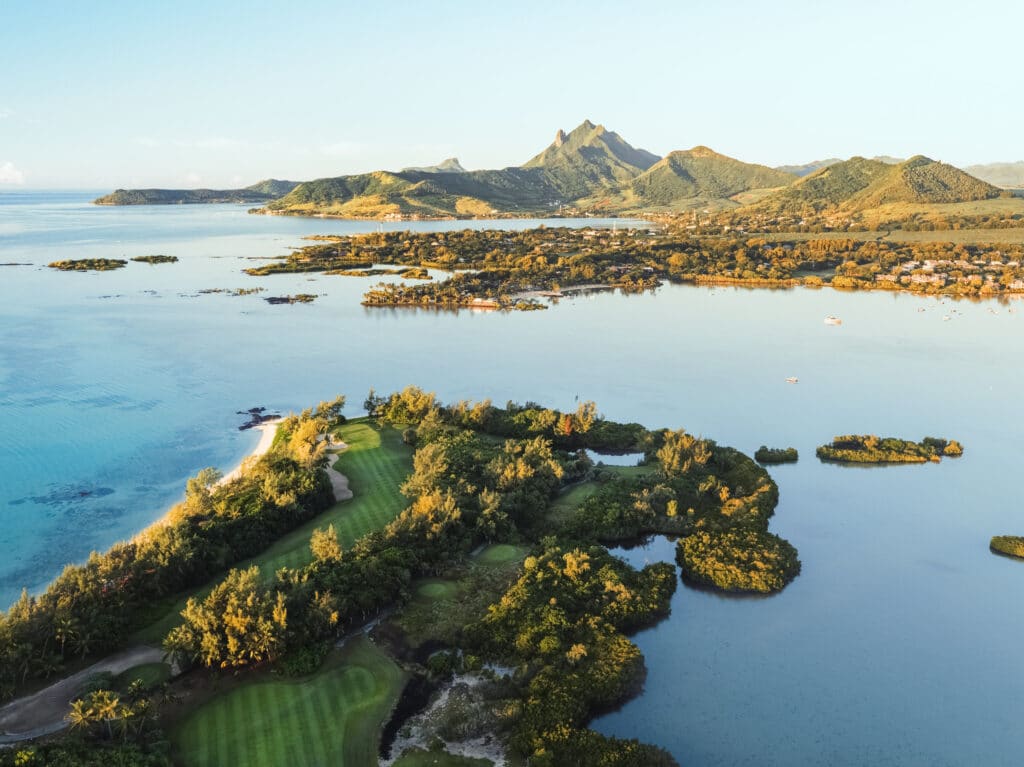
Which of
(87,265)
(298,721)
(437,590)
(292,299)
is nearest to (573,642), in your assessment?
(437,590)

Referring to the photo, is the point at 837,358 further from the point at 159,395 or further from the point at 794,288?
the point at 159,395

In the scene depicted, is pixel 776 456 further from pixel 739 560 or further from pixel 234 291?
pixel 234 291

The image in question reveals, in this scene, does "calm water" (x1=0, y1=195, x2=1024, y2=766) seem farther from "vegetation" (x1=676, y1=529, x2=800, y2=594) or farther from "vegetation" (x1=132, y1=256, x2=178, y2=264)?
"vegetation" (x1=132, y1=256, x2=178, y2=264)

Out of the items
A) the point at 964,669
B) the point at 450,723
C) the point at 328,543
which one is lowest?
the point at 964,669

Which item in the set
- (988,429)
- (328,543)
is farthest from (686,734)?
(988,429)

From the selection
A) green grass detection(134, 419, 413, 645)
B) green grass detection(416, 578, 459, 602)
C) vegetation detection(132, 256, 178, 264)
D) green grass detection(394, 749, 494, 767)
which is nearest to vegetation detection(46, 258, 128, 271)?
vegetation detection(132, 256, 178, 264)

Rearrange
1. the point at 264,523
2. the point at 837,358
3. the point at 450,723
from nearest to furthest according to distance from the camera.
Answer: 1. the point at 450,723
2. the point at 264,523
3. the point at 837,358

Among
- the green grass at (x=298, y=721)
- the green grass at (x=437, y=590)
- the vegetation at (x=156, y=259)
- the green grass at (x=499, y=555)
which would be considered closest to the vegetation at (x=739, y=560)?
the green grass at (x=499, y=555)
